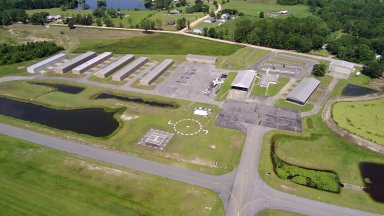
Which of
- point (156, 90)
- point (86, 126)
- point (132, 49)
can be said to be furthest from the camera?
point (132, 49)

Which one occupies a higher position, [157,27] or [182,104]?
[157,27]

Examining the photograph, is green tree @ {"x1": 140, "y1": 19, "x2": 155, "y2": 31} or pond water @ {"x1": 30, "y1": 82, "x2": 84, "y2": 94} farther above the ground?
green tree @ {"x1": 140, "y1": 19, "x2": 155, "y2": 31}

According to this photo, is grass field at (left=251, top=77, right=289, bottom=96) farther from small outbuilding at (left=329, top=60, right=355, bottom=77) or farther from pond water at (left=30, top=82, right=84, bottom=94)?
pond water at (left=30, top=82, right=84, bottom=94)

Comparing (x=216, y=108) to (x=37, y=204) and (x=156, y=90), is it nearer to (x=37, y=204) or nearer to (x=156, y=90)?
(x=156, y=90)

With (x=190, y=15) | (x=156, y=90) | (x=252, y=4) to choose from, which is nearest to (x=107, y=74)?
(x=156, y=90)

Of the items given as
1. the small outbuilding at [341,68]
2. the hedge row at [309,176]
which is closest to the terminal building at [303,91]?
the small outbuilding at [341,68]

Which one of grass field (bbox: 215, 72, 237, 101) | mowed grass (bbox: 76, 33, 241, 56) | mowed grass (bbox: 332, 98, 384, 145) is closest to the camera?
mowed grass (bbox: 332, 98, 384, 145)

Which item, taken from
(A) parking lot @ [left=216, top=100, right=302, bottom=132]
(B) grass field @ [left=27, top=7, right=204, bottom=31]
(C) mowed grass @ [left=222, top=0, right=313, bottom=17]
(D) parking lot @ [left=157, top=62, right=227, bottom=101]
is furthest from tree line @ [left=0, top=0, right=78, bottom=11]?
(A) parking lot @ [left=216, top=100, right=302, bottom=132]
